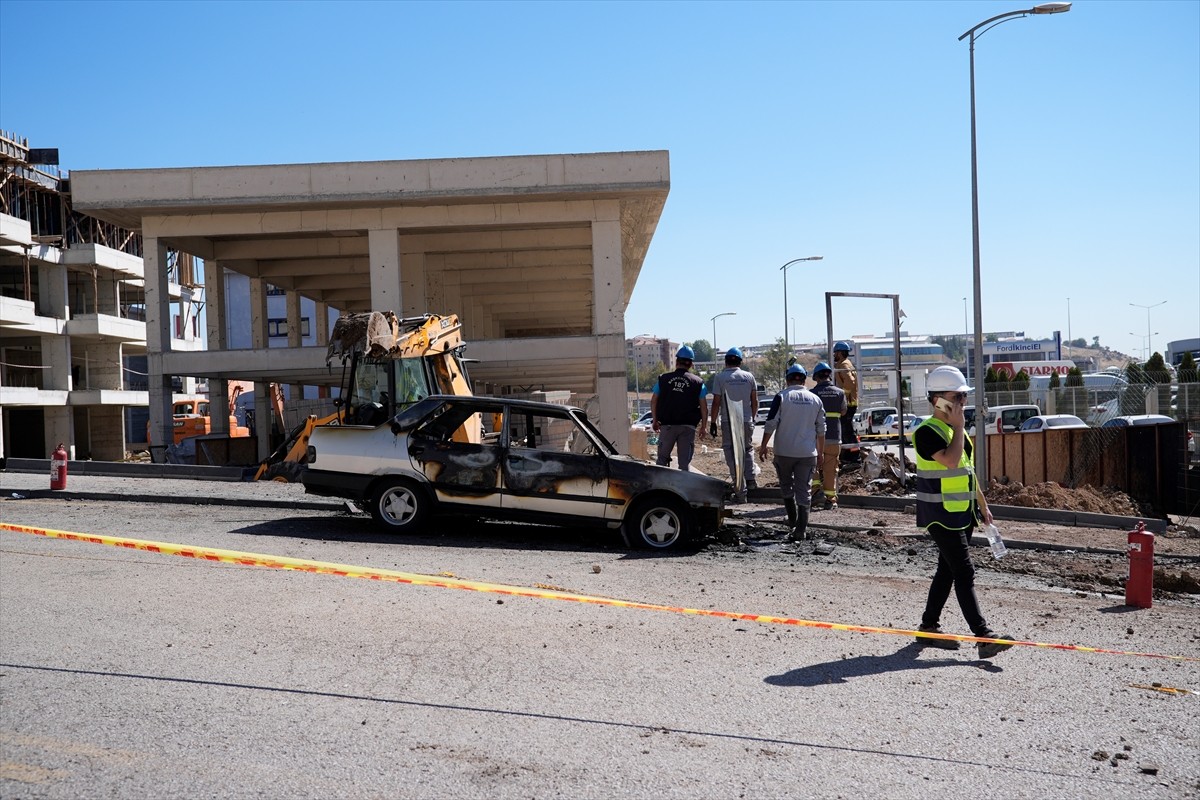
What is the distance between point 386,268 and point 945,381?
20839mm

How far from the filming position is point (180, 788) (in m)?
4.23

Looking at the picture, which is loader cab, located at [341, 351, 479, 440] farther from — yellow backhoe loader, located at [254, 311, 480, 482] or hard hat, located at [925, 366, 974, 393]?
hard hat, located at [925, 366, 974, 393]

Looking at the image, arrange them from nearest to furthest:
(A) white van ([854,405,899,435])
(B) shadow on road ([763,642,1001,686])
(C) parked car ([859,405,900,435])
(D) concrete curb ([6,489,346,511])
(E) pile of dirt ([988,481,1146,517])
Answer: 1. (B) shadow on road ([763,642,1001,686])
2. (D) concrete curb ([6,489,346,511])
3. (E) pile of dirt ([988,481,1146,517])
4. (C) parked car ([859,405,900,435])
5. (A) white van ([854,405,899,435])

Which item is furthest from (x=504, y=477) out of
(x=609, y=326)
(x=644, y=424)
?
(x=644, y=424)

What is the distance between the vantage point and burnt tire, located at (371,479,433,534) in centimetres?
1140

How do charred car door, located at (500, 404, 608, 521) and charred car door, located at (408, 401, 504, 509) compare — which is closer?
charred car door, located at (500, 404, 608, 521)

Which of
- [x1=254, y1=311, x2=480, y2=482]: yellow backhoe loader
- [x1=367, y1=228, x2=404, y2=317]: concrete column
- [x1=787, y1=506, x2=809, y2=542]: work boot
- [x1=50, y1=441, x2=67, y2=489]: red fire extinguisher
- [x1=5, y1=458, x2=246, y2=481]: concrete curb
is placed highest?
[x1=367, y1=228, x2=404, y2=317]: concrete column

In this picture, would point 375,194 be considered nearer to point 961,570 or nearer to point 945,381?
point 945,381

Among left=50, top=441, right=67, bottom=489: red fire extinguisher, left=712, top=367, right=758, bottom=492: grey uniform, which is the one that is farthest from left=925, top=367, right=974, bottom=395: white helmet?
left=50, top=441, right=67, bottom=489: red fire extinguisher

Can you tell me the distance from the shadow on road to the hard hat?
1691 millimetres

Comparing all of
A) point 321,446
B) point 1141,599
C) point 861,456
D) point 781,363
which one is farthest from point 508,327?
point 1141,599

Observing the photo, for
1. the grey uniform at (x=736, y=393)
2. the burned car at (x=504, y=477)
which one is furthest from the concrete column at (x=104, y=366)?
the grey uniform at (x=736, y=393)

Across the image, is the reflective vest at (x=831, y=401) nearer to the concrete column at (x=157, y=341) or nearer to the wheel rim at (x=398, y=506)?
the wheel rim at (x=398, y=506)

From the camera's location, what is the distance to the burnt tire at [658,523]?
1109cm
